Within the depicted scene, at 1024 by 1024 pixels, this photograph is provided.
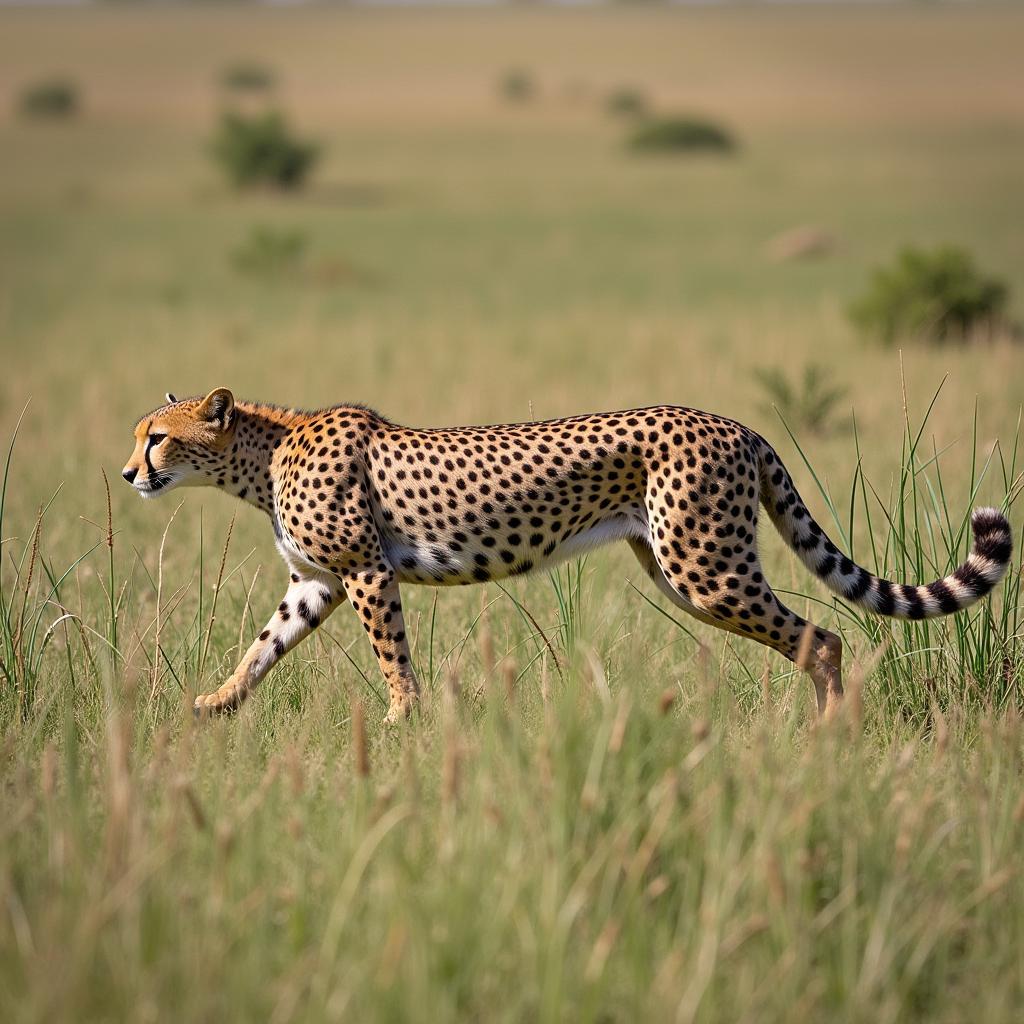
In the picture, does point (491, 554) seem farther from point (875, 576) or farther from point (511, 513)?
point (875, 576)

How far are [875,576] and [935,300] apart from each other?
8.81 m

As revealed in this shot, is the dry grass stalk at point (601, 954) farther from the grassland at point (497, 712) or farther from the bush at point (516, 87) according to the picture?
the bush at point (516, 87)

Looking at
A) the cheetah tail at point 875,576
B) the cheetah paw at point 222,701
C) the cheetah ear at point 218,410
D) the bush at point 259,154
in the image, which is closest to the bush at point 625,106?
the bush at point 259,154

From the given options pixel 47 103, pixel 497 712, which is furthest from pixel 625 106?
pixel 497 712

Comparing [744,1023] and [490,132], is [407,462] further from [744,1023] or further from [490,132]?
[490,132]

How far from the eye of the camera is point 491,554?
4.82 meters

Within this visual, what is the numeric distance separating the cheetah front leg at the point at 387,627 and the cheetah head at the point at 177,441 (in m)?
0.75

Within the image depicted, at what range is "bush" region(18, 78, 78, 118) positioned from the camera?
158 feet

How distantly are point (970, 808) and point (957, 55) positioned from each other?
77203 millimetres

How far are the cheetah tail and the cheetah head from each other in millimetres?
1831

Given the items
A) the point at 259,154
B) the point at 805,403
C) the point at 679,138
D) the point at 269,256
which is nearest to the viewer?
the point at 805,403

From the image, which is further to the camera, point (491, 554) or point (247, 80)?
point (247, 80)

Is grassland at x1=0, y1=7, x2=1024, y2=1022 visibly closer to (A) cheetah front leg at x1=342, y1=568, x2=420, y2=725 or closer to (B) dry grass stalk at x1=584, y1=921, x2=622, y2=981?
(B) dry grass stalk at x1=584, y1=921, x2=622, y2=981

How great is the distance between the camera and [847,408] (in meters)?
10.7
